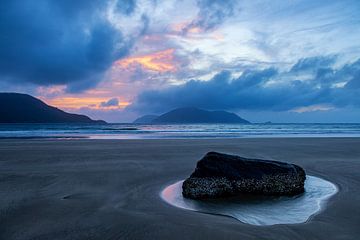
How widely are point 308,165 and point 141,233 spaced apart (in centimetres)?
892

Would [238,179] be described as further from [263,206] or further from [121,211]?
[121,211]

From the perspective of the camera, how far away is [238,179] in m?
6.75

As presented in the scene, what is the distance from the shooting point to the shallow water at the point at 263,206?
515 cm

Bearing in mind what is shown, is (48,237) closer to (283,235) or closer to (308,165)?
(283,235)

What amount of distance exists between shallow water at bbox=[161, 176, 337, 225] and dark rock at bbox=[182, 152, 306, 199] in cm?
24

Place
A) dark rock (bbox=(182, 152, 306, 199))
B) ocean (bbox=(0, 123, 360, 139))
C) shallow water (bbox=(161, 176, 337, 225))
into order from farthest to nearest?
ocean (bbox=(0, 123, 360, 139)) < dark rock (bbox=(182, 152, 306, 199)) < shallow water (bbox=(161, 176, 337, 225))

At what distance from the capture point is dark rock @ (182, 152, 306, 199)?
21.5ft

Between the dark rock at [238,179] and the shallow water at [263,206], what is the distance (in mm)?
240

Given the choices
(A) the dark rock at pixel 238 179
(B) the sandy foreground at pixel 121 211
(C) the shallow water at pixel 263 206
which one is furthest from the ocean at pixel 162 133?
(C) the shallow water at pixel 263 206

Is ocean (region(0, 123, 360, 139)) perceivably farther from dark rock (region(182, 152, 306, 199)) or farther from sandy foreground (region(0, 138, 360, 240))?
dark rock (region(182, 152, 306, 199))

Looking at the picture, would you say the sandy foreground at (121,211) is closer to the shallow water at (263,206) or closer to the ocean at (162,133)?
the shallow water at (263,206)

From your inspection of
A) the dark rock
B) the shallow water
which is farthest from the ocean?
the shallow water

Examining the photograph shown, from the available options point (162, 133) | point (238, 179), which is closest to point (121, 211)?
point (238, 179)

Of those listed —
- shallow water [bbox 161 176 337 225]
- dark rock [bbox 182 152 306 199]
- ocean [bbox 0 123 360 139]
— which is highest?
ocean [bbox 0 123 360 139]
